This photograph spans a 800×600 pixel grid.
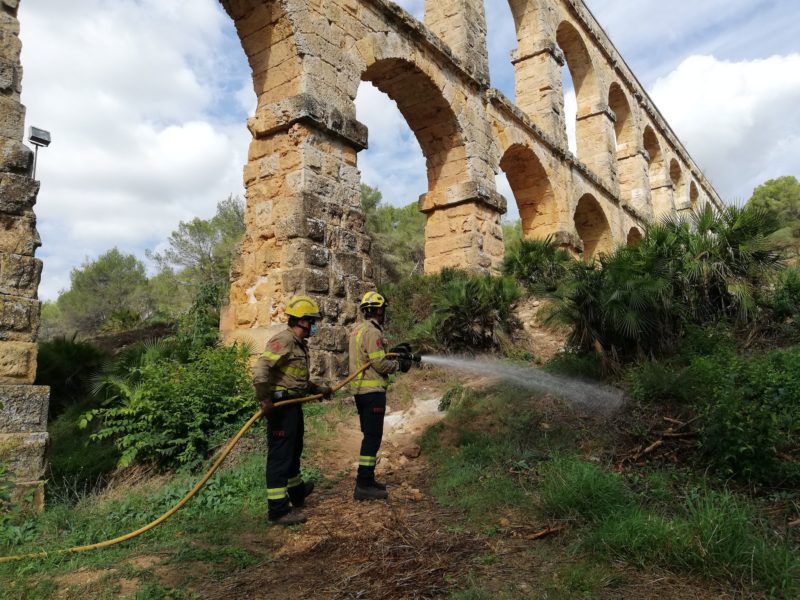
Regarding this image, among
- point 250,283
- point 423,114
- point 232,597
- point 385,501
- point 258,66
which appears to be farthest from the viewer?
point 423,114

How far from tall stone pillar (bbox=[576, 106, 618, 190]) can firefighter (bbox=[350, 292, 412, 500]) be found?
16.0m

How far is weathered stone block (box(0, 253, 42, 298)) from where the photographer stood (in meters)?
4.29

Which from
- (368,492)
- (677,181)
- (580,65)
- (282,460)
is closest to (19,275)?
(282,460)

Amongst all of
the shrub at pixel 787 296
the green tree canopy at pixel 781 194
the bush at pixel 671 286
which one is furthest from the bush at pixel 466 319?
the green tree canopy at pixel 781 194

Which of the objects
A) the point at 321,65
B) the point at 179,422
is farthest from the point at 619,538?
the point at 321,65

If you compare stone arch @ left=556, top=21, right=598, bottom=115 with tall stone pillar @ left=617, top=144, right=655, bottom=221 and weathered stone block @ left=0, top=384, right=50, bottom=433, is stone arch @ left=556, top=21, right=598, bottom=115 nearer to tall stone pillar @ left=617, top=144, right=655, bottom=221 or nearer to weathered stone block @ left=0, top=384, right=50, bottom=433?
tall stone pillar @ left=617, top=144, right=655, bottom=221

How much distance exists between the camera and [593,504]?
3434mm

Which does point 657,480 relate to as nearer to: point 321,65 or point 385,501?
point 385,501

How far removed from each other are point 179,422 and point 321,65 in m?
4.95

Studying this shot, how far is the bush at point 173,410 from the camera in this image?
5.31m

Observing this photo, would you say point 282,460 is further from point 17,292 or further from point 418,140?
point 418,140

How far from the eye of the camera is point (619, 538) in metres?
2.96

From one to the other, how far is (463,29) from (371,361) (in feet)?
31.7

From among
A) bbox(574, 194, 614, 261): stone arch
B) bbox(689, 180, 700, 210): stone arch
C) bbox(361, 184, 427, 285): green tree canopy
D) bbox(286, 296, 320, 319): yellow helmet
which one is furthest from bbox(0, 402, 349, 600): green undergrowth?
bbox(689, 180, 700, 210): stone arch
